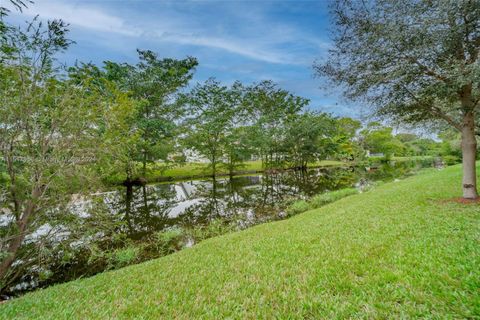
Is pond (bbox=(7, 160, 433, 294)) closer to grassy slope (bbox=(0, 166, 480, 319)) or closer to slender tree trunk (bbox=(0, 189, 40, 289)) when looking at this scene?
slender tree trunk (bbox=(0, 189, 40, 289))

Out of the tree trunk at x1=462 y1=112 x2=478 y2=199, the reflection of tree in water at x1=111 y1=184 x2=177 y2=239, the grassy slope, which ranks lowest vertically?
the reflection of tree in water at x1=111 y1=184 x2=177 y2=239

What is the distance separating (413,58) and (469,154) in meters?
3.32

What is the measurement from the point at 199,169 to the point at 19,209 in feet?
76.8

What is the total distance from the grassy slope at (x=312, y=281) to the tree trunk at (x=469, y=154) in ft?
5.70

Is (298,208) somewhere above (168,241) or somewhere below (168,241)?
above

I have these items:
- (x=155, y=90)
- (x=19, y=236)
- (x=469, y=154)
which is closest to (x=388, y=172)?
(x=469, y=154)

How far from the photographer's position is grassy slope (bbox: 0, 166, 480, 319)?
2.36m

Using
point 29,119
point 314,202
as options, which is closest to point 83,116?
Result: point 29,119

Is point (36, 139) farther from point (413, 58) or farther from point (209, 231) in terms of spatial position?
point (413, 58)

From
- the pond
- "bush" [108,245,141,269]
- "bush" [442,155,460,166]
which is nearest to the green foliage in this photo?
the pond

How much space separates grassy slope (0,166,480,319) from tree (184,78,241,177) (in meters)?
20.9

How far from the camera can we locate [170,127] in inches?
848

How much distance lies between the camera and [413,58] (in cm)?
599

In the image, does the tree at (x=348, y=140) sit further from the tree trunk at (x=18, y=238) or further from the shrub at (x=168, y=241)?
the tree trunk at (x=18, y=238)
